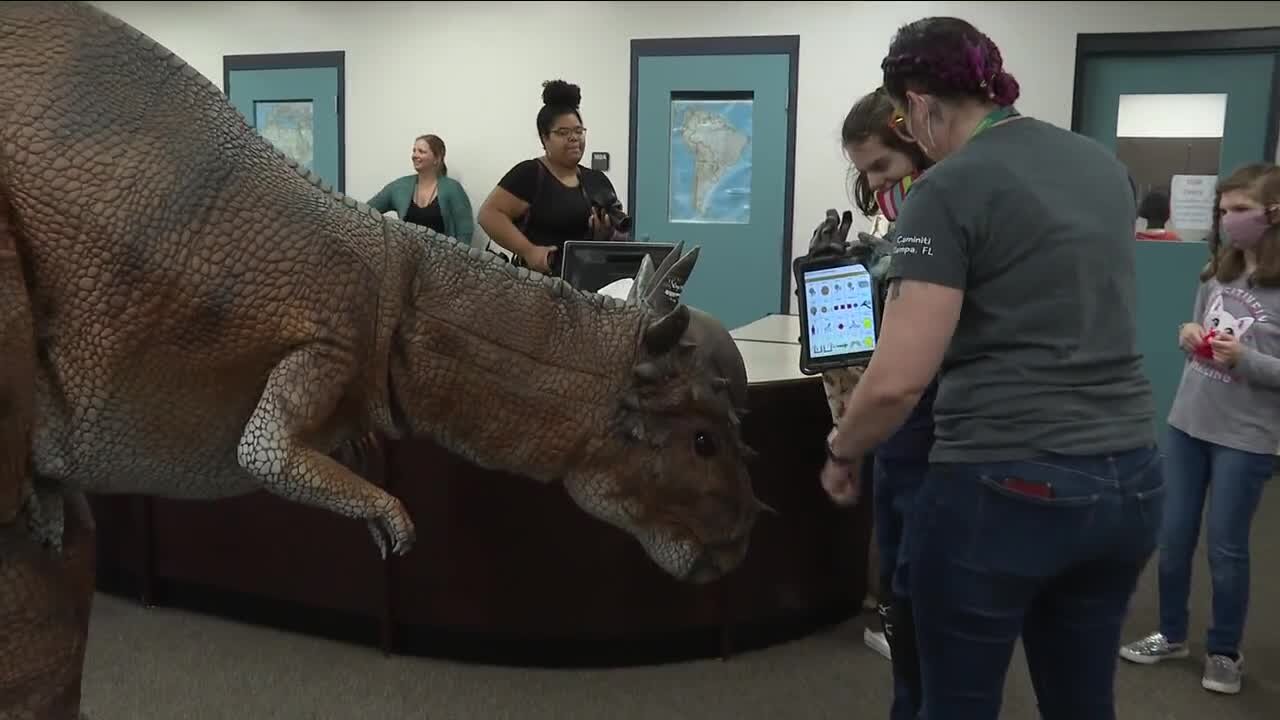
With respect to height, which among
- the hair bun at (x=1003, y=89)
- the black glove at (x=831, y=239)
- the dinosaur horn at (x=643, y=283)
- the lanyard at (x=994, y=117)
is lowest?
the dinosaur horn at (x=643, y=283)

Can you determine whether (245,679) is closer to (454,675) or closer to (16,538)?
(454,675)

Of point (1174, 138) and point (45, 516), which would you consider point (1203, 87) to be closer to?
point (1174, 138)

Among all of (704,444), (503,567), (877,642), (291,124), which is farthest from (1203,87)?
(291,124)

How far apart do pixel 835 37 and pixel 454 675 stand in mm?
4653

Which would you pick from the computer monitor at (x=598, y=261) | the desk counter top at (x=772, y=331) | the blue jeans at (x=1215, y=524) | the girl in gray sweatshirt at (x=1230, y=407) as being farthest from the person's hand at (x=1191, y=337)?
the computer monitor at (x=598, y=261)

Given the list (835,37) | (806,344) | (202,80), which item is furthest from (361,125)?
(202,80)

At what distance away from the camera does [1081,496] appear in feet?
5.12

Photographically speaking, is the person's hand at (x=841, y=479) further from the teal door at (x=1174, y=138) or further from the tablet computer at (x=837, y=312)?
the teal door at (x=1174, y=138)

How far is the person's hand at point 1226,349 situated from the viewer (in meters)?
3.03

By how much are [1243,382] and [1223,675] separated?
881 mm

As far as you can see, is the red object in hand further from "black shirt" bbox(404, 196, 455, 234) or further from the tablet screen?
"black shirt" bbox(404, 196, 455, 234)

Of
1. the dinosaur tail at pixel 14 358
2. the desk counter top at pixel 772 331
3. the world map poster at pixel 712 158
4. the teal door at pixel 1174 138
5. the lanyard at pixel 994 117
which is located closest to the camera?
the dinosaur tail at pixel 14 358

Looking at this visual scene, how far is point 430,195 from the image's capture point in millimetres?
6992

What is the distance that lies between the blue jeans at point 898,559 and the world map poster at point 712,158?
4.44m
